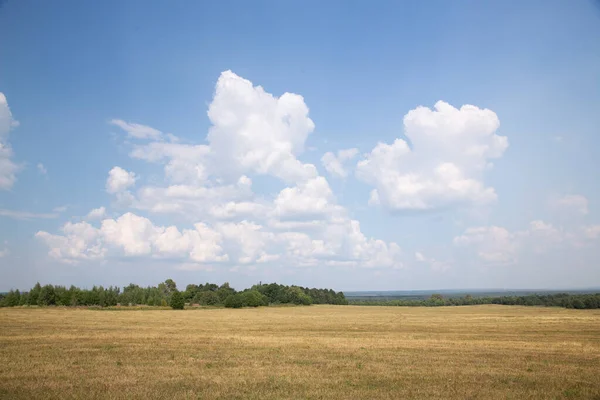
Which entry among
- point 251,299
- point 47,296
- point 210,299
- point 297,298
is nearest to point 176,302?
point 251,299

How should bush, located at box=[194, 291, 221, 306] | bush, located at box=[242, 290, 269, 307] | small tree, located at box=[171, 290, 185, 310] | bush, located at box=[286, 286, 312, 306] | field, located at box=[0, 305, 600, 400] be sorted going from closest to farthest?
field, located at box=[0, 305, 600, 400], small tree, located at box=[171, 290, 185, 310], bush, located at box=[242, 290, 269, 307], bush, located at box=[194, 291, 221, 306], bush, located at box=[286, 286, 312, 306]

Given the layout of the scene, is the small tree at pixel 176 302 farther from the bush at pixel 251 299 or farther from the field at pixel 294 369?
the field at pixel 294 369

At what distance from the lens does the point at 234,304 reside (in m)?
124

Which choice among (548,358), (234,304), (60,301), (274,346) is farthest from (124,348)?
(60,301)

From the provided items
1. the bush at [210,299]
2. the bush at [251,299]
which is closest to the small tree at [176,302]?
the bush at [251,299]

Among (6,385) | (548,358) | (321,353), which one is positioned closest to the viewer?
(6,385)

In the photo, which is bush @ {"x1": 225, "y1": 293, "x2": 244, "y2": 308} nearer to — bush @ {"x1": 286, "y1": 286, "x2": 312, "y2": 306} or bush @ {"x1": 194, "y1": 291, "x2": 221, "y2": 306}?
bush @ {"x1": 194, "y1": 291, "x2": 221, "y2": 306}

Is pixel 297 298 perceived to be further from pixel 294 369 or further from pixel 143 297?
pixel 294 369

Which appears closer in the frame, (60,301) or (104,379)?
(104,379)

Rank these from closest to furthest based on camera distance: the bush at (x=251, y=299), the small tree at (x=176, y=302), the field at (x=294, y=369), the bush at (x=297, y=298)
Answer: the field at (x=294, y=369)
the small tree at (x=176, y=302)
the bush at (x=251, y=299)
the bush at (x=297, y=298)

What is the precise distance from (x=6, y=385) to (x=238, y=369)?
9.75 m

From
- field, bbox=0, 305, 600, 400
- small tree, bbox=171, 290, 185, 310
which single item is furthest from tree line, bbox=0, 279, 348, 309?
field, bbox=0, 305, 600, 400

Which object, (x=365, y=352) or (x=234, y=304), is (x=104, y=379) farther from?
(x=234, y=304)

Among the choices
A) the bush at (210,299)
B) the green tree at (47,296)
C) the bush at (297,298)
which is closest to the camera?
the green tree at (47,296)
